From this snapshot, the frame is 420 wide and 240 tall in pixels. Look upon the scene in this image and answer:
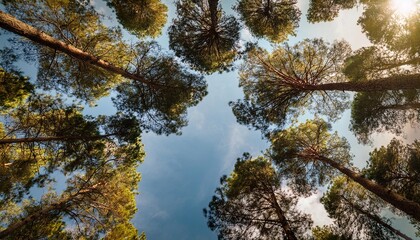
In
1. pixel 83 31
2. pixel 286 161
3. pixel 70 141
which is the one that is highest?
pixel 83 31

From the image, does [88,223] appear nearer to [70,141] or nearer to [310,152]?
[70,141]

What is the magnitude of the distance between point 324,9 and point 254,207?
1070 cm

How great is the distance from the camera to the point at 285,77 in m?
12.8

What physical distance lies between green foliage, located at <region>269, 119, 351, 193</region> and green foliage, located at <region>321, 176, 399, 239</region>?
886 millimetres

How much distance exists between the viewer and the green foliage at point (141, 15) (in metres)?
12.8

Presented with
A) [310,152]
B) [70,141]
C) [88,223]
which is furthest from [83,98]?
[310,152]

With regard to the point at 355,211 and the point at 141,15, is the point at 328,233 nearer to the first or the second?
the point at 355,211

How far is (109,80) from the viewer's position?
1392cm

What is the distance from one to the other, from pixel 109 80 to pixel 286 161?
10944 mm

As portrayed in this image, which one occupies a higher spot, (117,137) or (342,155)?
(342,155)

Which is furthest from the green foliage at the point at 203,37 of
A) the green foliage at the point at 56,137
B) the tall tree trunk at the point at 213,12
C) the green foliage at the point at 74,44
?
the green foliage at the point at 56,137

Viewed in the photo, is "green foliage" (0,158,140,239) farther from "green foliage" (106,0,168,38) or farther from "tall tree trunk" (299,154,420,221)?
"tall tree trunk" (299,154,420,221)

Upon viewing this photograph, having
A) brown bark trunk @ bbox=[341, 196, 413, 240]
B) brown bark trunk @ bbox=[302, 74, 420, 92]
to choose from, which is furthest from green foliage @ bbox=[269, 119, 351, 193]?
Answer: brown bark trunk @ bbox=[302, 74, 420, 92]

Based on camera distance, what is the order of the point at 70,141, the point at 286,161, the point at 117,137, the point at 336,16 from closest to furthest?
1. the point at 70,141
2. the point at 117,137
3. the point at 336,16
4. the point at 286,161
